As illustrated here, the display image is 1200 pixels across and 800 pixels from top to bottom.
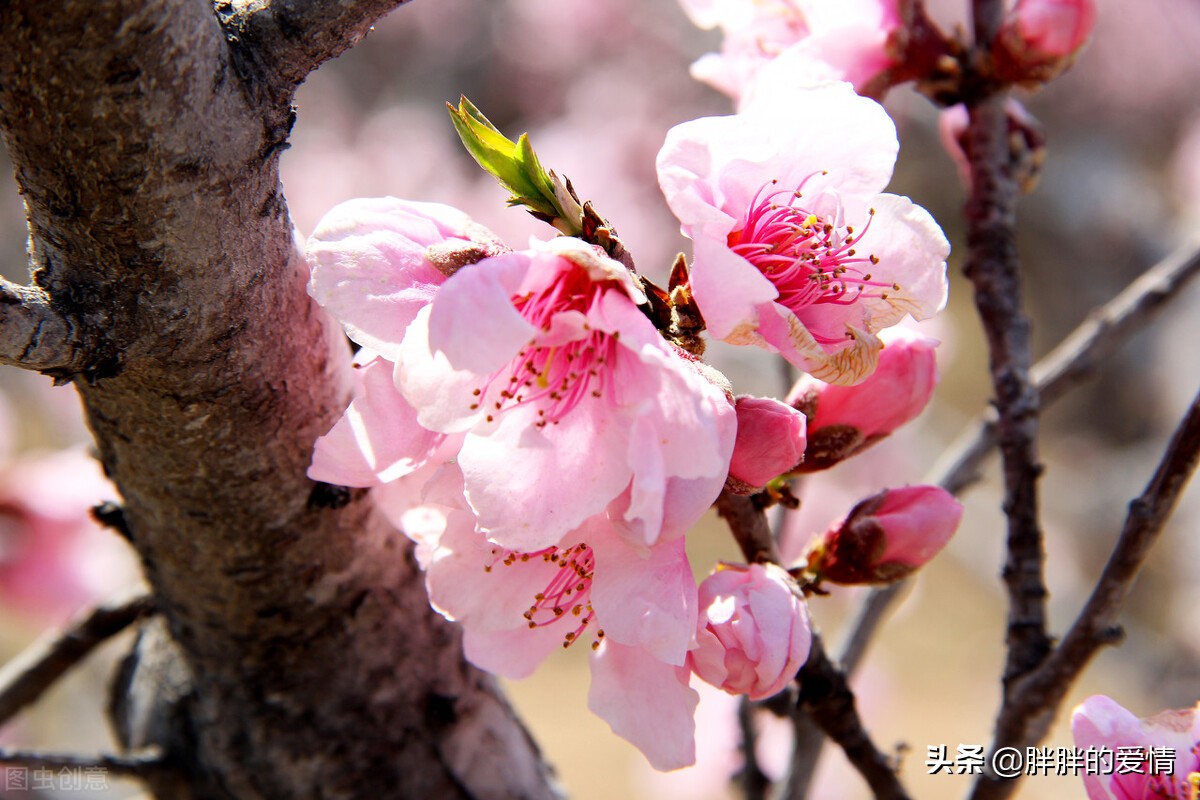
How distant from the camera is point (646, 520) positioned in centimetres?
51

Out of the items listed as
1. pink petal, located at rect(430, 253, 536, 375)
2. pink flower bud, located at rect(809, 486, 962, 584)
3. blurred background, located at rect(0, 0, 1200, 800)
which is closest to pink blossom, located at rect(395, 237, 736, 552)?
pink petal, located at rect(430, 253, 536, 375)

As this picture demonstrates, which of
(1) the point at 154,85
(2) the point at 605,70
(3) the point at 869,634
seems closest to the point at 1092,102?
(2) the point at 605,70

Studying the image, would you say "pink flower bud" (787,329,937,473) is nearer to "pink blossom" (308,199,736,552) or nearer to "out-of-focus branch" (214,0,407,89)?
"pink blossom" (308,199,736,552)

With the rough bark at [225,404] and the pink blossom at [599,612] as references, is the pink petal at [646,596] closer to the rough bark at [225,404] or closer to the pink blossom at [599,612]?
the pink blossom at [599,612]

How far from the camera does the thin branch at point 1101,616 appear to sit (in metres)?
0.69

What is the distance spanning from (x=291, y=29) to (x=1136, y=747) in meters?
0.70

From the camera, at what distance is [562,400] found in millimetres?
606

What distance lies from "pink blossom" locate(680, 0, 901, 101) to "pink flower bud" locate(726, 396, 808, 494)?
0.41 m

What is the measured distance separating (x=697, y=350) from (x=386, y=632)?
1.50ft

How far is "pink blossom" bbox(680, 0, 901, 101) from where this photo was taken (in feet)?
2.89

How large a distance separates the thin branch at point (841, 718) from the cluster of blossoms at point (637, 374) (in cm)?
11

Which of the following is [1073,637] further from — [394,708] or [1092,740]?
[394,708]

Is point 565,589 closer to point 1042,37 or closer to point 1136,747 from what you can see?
point 1136,747

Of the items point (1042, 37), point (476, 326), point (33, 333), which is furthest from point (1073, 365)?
point (33, 333)
